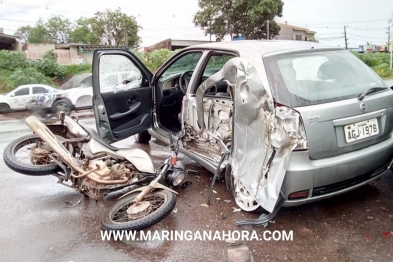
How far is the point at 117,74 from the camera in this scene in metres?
4.52

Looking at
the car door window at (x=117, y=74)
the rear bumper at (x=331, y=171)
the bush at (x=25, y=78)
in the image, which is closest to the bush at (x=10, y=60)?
the bush at (x=25, y=78)

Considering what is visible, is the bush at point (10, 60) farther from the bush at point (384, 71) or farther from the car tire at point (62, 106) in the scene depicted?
the bush at point (384, 71)

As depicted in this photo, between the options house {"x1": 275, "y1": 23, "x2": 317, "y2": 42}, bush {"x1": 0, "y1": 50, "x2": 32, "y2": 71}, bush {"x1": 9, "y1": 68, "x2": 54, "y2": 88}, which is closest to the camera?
bush {"x1": 9, "y1": 68, "x2": 54, "y2": 88}

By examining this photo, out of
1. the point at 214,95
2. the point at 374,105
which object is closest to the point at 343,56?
the point at 374,105

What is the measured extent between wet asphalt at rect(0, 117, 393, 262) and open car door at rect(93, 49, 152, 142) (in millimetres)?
1022

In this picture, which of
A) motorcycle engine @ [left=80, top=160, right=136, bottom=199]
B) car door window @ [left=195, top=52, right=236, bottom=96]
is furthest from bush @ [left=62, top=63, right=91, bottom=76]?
motorcycle engine @ [left=80, top=160, right=136, bottom=199]

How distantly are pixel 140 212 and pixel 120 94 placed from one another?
6.48 feet

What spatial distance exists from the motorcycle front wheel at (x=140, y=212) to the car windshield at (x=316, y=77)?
1340 millimetres

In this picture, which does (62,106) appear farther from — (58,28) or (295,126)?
(58,28)

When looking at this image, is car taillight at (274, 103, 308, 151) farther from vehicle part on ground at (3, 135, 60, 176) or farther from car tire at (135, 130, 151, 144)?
car tire at (135, 130, 151, 144)

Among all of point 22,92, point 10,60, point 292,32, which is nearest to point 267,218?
point 22,92

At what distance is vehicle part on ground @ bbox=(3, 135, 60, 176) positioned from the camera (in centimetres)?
363

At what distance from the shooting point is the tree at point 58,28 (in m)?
52.0

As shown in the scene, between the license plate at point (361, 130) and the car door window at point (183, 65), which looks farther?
the car door window at point (183, 65)
